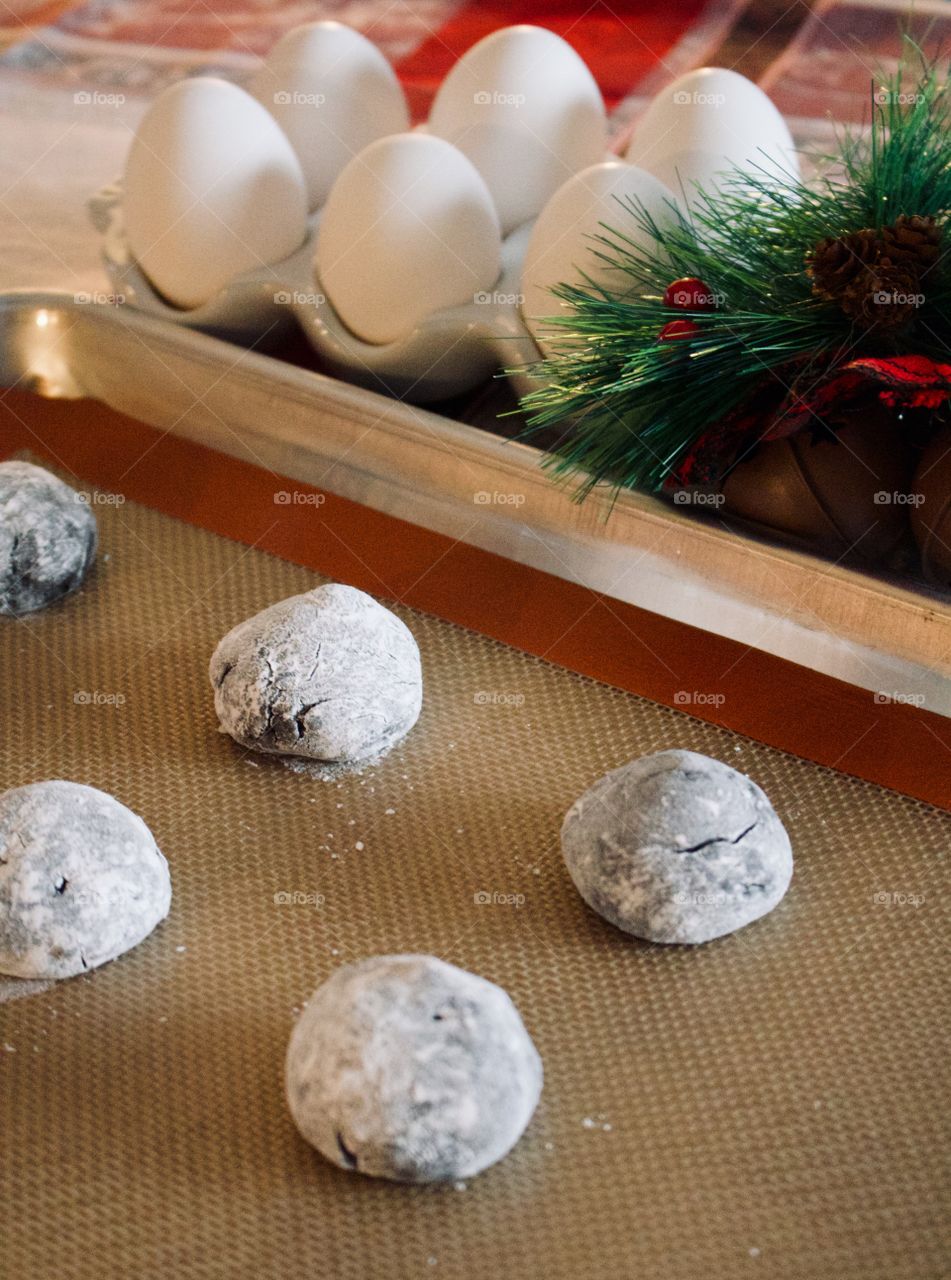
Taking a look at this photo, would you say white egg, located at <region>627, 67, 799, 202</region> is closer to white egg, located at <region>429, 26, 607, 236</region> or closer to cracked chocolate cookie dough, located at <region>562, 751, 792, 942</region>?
white egg, located at <region>429, 26, 607, 236</region>

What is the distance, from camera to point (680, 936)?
73 cm

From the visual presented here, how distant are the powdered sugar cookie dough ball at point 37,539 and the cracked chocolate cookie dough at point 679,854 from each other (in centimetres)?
41

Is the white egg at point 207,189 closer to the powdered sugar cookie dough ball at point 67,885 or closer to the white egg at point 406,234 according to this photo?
the white egg at point 406,234

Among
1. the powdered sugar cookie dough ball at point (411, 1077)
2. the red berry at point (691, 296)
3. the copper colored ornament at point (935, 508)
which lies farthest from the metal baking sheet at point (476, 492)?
the powdered sugar cookie dough ball at point (411, 1077)

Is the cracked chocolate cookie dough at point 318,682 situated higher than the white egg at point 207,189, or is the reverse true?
the white egg at point 207,189

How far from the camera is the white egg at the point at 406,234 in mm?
960

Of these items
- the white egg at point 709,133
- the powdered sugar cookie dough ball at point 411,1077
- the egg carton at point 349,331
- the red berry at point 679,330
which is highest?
the white egg at point 709,133

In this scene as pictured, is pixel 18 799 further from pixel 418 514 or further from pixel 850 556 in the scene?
pixel 850 556

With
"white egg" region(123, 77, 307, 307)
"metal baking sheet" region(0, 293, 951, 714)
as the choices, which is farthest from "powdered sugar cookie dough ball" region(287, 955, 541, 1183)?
"white egg" region(123, 77, 307, 307)

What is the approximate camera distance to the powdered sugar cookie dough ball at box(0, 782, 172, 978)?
0.71 metres

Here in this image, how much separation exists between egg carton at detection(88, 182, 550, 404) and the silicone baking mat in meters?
0.21

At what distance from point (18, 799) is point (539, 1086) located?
1.05 feet

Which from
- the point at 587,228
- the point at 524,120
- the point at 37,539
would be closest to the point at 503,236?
the point at 524,120

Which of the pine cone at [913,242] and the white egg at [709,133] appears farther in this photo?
the white egg at [709,133]
